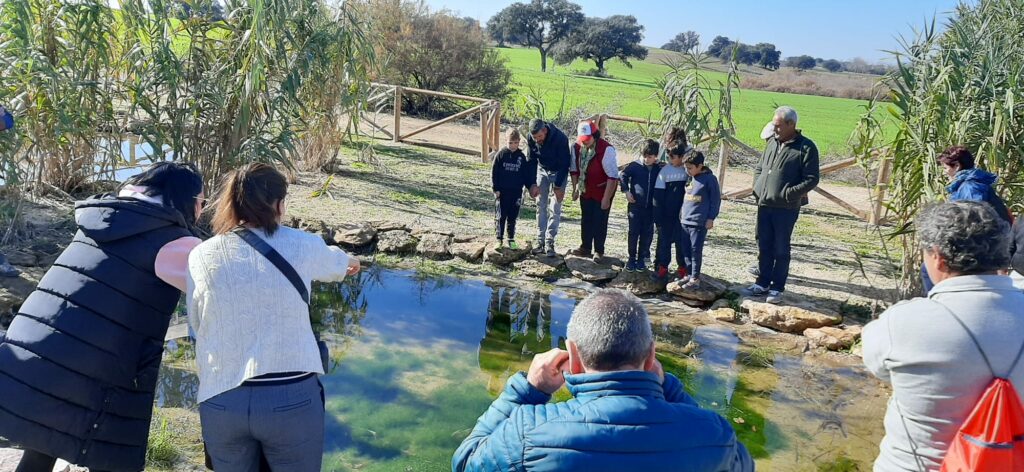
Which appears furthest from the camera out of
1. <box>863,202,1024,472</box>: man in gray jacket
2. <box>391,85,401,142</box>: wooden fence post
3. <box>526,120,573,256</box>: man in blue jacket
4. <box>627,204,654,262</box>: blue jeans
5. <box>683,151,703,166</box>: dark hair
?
<box>391,85,401,142</box>: wooden fence post

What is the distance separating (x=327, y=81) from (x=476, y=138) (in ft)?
28.3

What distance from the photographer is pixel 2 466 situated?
305 centimetres

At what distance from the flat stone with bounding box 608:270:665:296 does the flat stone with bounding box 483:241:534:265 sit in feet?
2.93

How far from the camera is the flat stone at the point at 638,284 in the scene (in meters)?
6.47

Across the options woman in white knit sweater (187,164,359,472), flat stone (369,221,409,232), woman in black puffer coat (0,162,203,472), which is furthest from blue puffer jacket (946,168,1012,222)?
flat stone (369,221,409,232)

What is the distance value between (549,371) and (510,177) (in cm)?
529

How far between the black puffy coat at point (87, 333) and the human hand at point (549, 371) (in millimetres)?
1353

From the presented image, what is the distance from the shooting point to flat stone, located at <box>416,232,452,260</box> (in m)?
7.16

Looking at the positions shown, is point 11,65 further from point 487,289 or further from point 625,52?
point 625,52

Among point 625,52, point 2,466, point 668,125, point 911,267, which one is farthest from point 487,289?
point 625,52

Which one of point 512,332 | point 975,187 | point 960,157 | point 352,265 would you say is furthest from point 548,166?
point 352,265

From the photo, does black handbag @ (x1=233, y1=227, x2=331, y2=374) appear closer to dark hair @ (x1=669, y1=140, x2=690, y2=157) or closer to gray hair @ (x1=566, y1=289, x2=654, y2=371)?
gray hair @ (x1=566, y1=289, x2=654, y2=371)

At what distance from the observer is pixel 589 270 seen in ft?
22.2

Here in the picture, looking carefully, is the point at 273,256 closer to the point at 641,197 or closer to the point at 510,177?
the point at 641,197
